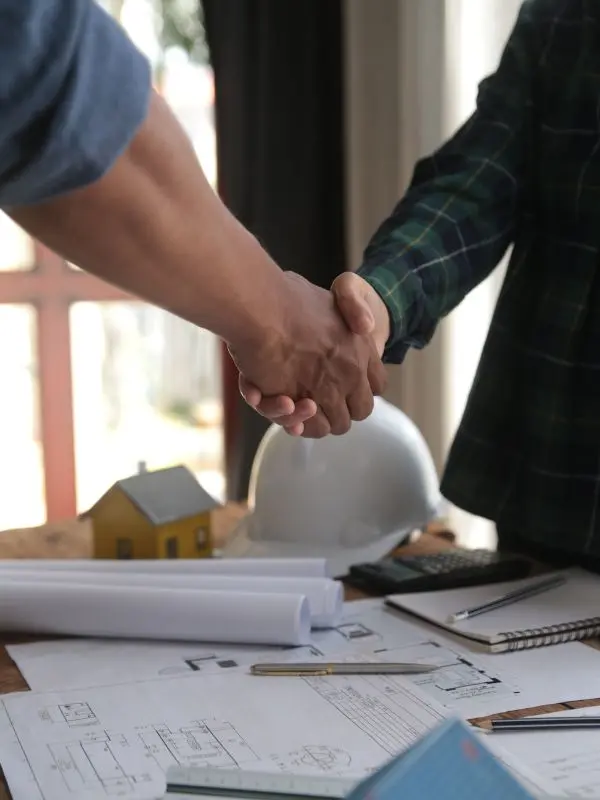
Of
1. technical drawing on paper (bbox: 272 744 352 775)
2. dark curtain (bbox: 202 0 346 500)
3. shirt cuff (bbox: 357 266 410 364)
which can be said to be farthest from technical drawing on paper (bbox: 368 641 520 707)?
dark curtain (bbox: 202 0 346 500)

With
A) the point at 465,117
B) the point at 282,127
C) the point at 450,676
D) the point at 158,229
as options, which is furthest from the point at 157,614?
the point at 282,127

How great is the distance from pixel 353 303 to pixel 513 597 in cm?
31

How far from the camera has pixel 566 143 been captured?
40.9 inches

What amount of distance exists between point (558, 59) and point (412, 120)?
3.38 ft

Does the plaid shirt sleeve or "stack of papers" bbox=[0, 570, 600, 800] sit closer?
"stack of papers" bbox=[0, 570, 600, 800]

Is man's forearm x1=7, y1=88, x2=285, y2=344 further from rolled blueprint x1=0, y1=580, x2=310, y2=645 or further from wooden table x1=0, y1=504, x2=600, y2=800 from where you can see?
wooden table x1=0, y1=504, x2=600, y2=800

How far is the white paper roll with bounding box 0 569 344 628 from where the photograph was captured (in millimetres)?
887

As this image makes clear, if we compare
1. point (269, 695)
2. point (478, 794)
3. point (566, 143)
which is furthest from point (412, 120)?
point (478, 794)

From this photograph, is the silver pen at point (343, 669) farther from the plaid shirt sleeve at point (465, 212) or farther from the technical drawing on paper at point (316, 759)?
the plaid shirt sleeve at point (465, 212)

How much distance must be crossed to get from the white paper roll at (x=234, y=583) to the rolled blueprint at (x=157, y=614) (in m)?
0.02

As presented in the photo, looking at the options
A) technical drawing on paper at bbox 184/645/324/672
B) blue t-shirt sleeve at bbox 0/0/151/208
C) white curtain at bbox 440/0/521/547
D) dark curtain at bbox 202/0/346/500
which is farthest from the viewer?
dark curtain at bbox 202/0/346/500

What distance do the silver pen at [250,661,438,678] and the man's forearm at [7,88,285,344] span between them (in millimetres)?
273

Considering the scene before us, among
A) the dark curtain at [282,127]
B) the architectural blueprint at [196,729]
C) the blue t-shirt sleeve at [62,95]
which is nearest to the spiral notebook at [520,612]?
the architectural blueprint at [196,729]

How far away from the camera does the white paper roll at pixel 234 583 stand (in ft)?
2.91
